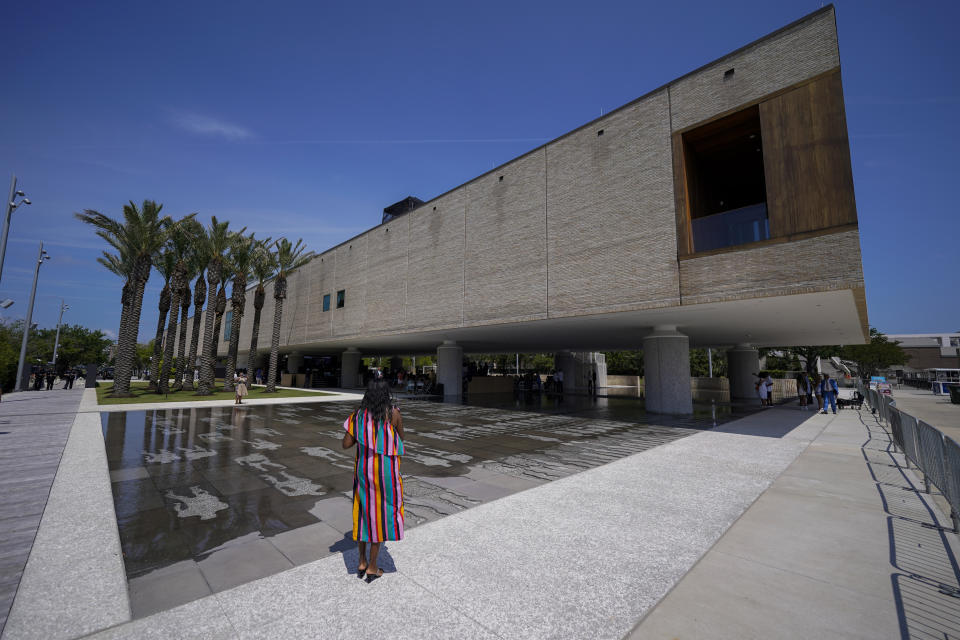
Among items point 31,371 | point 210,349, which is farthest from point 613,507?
point 31,371

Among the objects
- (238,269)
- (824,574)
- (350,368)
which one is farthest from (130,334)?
(824,574)

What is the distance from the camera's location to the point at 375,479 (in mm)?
3547

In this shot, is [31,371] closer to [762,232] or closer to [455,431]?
[455,431]

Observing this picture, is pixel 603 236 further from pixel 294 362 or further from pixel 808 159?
pixel 294 362

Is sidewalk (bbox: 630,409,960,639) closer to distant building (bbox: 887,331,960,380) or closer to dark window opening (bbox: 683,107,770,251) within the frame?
dark window opening (bbox: 683,107,770,251)

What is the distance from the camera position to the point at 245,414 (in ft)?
53.0

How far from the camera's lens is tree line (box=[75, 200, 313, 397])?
954 inches

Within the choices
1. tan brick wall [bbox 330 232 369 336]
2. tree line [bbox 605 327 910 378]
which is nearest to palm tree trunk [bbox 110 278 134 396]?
tan brick wall [bbox 330 232 369 336]

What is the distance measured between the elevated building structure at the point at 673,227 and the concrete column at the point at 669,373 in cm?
6

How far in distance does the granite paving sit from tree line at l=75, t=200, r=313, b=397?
13.8m

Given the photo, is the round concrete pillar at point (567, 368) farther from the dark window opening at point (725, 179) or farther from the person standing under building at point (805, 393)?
the dark window opening at point (725, 179)

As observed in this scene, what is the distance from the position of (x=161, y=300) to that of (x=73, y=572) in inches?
1421

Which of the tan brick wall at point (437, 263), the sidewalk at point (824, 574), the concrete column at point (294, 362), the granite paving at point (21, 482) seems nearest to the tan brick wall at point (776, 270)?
the sidewalk at point (824, 574)

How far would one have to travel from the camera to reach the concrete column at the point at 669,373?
55.5 ft
